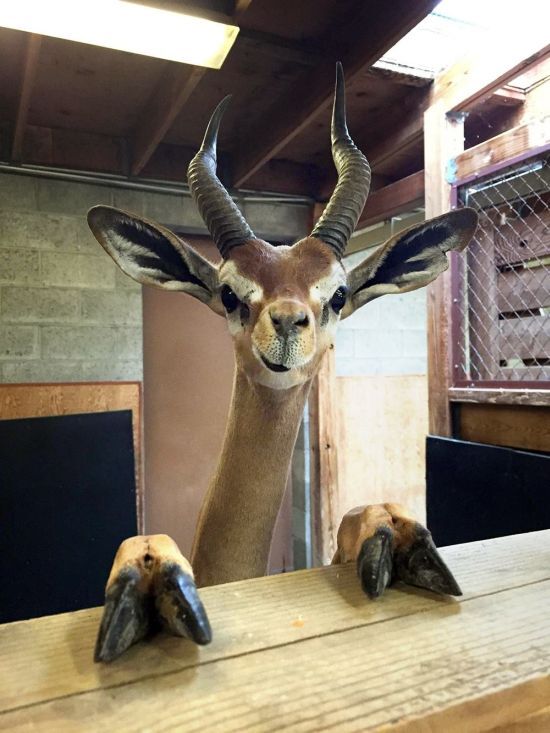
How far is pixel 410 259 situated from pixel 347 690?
193cm

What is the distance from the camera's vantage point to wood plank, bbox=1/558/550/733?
572 millimetres

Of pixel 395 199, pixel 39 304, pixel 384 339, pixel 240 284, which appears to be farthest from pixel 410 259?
pixel 384 339

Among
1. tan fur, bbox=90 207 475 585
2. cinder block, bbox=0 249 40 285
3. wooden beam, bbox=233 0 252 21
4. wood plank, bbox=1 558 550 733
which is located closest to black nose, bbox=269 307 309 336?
tan fur, bbox=90 207 475 585

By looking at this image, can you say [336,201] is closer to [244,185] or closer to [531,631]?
[531,631]

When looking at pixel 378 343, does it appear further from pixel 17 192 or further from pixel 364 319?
pixel 17 192

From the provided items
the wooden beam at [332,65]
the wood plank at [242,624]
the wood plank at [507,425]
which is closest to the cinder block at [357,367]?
the wooden beam at [332,65]

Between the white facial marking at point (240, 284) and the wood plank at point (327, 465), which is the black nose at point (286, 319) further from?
the wood plank at point (327, 465)

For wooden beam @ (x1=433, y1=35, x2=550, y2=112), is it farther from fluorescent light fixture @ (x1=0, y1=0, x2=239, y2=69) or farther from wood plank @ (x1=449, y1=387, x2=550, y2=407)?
wood plank @ (x1=449, y1=387, x2=550, y2=407)

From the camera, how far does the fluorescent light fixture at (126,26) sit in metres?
2.26

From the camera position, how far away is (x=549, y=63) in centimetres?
290

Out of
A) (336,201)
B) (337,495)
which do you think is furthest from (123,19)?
(337,495)

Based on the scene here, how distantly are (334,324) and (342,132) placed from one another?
0.86m

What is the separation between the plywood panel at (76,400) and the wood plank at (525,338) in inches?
103

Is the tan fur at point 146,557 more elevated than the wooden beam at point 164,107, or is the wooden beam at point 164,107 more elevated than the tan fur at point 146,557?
the wooden beam at point 164,107
